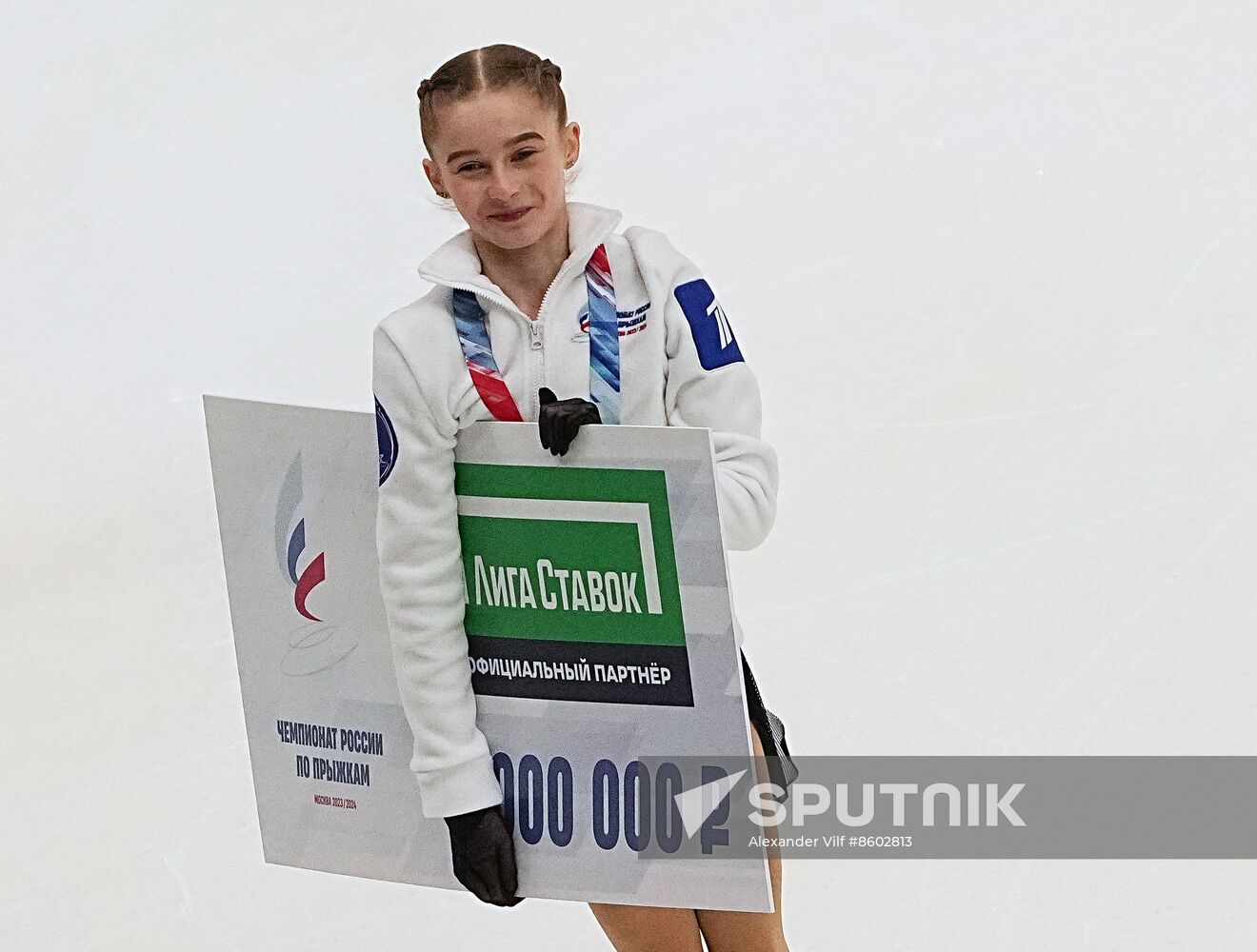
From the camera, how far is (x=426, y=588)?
5.26 feet

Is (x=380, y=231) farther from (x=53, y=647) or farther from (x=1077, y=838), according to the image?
(x=1077, y=838)

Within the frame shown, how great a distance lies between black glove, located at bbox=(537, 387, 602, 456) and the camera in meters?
1.51

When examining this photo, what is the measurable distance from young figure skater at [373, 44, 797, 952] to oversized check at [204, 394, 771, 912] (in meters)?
0.03

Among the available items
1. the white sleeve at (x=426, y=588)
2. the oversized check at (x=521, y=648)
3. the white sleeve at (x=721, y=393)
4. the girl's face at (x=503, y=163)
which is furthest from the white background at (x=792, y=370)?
the girl's face at (x=503, y=163)

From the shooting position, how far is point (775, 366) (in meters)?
3.86

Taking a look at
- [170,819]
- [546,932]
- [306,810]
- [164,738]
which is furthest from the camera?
[164,738]

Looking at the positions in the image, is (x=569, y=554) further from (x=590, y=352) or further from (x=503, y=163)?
(x=503, y=163)

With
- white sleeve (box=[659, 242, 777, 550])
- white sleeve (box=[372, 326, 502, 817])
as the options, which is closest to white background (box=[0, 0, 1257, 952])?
white sleeve (box=[372, 326, 502, 817])

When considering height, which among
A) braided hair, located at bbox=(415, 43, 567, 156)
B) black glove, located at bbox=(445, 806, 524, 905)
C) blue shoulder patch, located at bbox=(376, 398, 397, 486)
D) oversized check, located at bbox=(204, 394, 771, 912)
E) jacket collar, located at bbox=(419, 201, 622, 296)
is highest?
braided hair, located at bbox=(415, 43, 567, 156)

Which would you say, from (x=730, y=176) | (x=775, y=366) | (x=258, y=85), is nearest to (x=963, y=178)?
(x=730, y=176)

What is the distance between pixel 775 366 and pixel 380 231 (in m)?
1.19

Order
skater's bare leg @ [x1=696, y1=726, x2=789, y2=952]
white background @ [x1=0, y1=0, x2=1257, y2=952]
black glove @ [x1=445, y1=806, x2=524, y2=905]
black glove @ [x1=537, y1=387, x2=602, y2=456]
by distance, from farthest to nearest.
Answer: white background @ [x1=0, y1=0, x2=1257, y2=952], skater's bare leg @ [x1=696, y1=726, x2=789, y2=952], black glove @ [x1=445, y1=806, x2=524, y2=905], black glove @ [x1=537, y1=387, x2=602, y2=456]

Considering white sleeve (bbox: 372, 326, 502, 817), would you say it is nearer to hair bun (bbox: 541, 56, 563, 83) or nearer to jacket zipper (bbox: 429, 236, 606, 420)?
jacket zipper (bbox: 429, 236, 606, 420)

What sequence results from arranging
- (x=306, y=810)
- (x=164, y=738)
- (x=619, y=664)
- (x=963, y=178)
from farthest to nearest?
1. (x=963, y=178)
2. (x=164, y=738)
3. (x=306, y=810)
4. (x=619, y=664)
